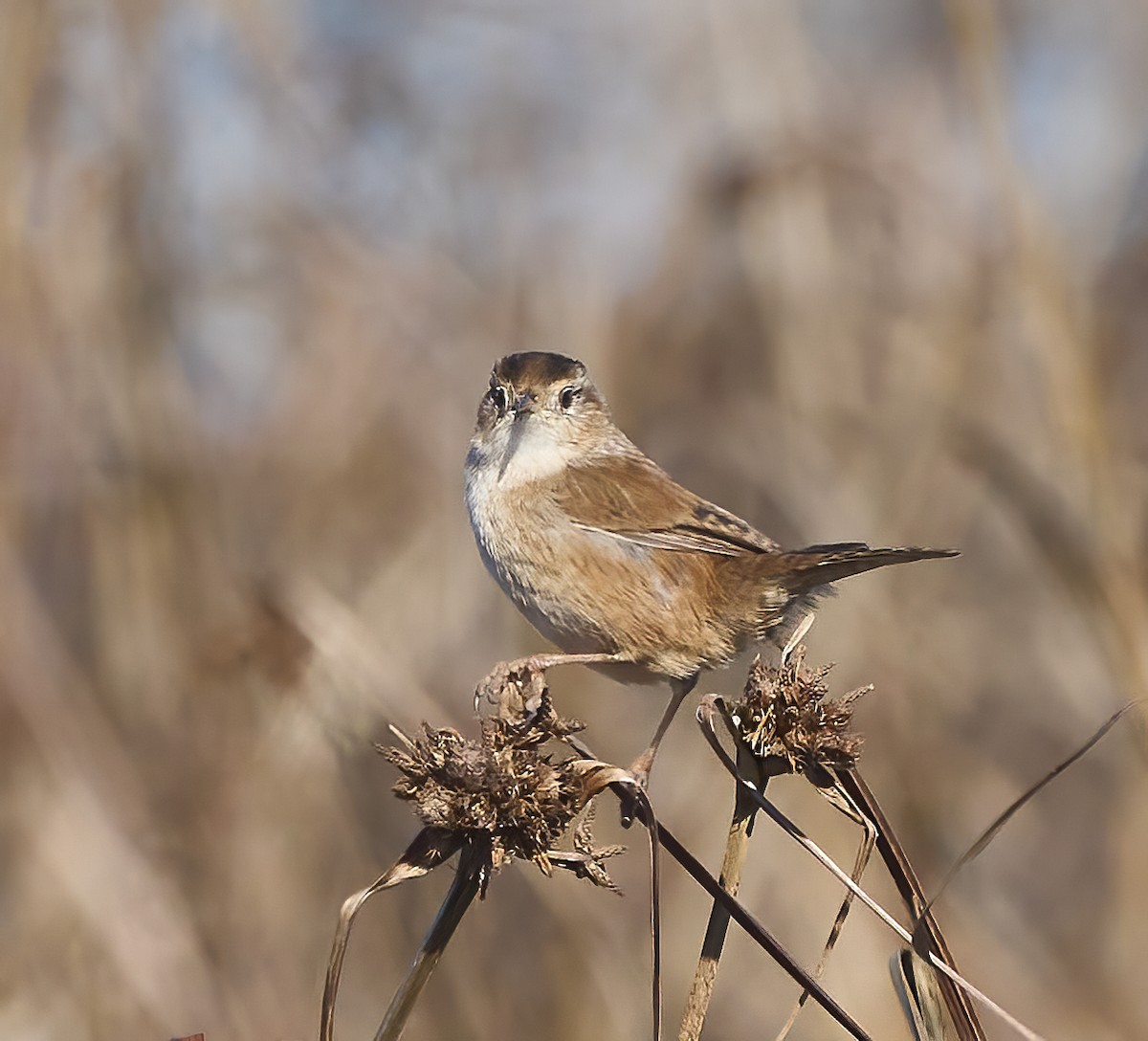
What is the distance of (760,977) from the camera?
3.94 metres

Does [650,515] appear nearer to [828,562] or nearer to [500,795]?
[828,562]

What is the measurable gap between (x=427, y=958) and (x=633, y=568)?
1796mm

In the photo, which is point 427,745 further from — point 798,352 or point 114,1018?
point 798,352

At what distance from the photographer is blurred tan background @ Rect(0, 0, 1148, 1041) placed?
3254 mm

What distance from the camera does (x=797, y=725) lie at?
181 cm

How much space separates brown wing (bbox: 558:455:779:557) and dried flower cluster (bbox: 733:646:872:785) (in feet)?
4.59

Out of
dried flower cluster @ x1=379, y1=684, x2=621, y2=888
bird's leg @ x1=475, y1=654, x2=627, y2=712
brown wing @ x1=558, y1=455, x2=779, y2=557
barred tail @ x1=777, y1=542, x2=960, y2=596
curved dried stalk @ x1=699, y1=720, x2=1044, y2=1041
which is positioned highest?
brown wing @ x1=558, y1=455, x2=779, y2=557

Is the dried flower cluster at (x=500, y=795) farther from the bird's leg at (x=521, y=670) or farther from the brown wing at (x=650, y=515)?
the brown wing at (x=650, y=515)

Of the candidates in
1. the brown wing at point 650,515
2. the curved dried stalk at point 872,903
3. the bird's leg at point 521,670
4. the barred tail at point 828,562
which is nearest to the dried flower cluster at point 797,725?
the curved dried stalk at point 872,903

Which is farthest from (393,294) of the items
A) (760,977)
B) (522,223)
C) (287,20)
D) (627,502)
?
(760,977)

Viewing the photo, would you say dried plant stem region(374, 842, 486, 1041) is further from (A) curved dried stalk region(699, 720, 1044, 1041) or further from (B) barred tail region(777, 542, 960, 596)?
(B) barred tail region(777, 542, 960, 596)

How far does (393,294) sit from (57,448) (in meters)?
1.24

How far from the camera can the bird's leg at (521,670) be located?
2275mm

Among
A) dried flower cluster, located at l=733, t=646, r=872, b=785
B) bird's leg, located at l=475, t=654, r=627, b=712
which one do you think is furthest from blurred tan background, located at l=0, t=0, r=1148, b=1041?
dried flower cluster, located at l=733, t=646, r=872, b=785
